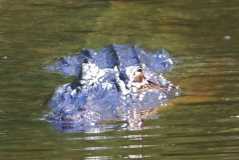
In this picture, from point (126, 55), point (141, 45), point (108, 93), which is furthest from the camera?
point (141, 45)

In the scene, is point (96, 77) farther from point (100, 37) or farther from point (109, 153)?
point (100, 37)

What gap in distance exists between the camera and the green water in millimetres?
6699

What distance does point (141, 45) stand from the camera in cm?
1066

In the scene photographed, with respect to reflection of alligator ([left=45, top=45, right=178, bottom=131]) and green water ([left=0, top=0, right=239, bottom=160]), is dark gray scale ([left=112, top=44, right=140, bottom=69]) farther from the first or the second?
green water ([left=0, top=0, right=239, bottom=160])

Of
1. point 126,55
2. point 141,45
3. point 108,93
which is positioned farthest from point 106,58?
point 141,45

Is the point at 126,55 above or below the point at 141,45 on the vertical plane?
above

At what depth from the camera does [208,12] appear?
40.1 ft

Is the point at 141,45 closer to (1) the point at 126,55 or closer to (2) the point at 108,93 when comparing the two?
(1) the point at 126,55

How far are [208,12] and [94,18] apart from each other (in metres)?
1.57

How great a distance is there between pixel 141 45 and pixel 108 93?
2.94 metres

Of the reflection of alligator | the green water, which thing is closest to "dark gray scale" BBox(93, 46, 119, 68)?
the reflection of alligator

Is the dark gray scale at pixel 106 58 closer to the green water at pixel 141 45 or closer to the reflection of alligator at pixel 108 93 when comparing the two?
the reflection of alligator at pixel 108 93

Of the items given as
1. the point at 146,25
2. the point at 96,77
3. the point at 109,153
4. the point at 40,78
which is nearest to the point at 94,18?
the point at 146,25

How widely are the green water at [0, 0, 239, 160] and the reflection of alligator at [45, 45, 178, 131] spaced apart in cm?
17
